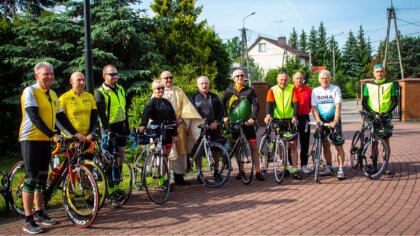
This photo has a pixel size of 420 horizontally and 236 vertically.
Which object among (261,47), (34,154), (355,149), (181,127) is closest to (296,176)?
(355,149)

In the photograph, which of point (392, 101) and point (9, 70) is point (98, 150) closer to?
point (392, 101)

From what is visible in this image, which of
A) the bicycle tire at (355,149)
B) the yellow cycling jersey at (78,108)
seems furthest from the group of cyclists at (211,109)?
the bicycle tire at (355,149)

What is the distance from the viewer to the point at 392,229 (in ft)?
15.9

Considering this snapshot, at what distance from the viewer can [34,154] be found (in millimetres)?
5109

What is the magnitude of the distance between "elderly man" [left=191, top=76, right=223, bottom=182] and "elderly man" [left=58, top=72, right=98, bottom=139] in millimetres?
2164

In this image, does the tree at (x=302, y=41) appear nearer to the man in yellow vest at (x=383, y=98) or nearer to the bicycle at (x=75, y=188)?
the man in yellow vest at (x=383, y=98)

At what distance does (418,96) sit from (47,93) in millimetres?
21575

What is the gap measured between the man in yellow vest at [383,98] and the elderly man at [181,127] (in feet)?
10.9

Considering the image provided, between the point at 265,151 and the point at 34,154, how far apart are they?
457 centimetres

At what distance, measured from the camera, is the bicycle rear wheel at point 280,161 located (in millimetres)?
7620

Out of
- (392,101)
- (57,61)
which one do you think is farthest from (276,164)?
(57,61)

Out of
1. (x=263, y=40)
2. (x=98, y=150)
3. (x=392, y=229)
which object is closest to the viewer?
(x=392, y=229)

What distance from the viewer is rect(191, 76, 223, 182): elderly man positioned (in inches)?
300

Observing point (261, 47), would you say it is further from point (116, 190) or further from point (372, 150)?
point (116, 190)
